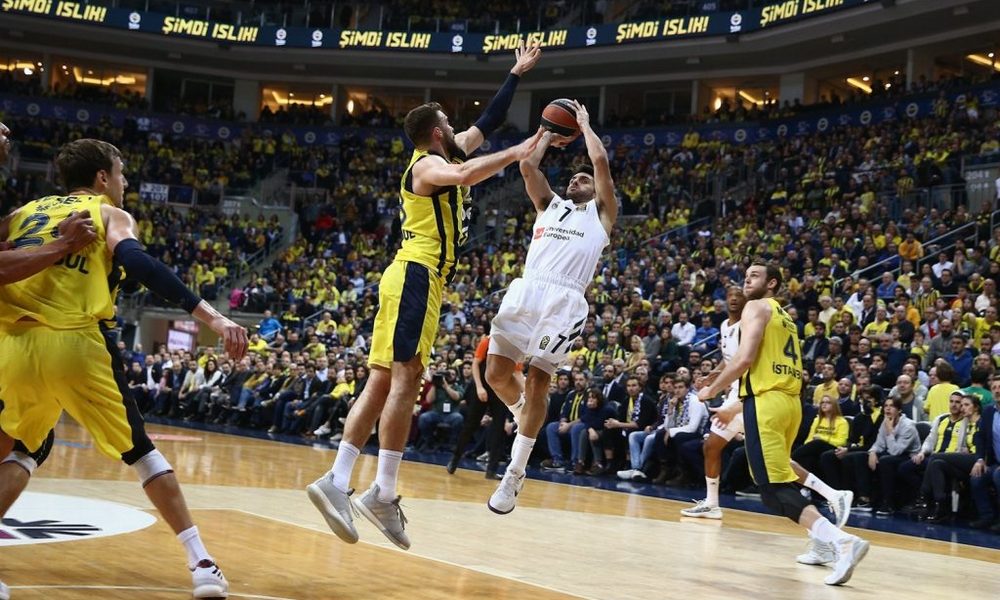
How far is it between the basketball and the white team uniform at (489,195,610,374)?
0.70 m

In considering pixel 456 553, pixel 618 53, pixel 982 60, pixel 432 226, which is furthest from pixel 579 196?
pixel 618 53

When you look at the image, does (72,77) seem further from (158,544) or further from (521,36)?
(158,544)

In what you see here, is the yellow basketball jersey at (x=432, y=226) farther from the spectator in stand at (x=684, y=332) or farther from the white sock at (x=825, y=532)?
the spectator in stand at (x=684, y=332)

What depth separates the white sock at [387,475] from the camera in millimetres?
5248

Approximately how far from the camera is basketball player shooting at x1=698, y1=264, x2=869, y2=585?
617 centimetres

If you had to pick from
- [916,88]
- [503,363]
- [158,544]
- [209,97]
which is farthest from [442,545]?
[209,97]

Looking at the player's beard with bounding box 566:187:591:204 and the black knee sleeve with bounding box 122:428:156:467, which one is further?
the player's beard with bounding box 566:187:591:204

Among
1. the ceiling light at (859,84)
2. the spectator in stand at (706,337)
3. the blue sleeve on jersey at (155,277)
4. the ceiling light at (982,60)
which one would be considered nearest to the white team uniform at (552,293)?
the blue sleeve on jersey at (155,277)

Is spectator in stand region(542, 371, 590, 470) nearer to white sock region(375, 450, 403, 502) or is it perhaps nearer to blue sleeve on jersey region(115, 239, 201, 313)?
white sock region(375, 450, 403, 502)

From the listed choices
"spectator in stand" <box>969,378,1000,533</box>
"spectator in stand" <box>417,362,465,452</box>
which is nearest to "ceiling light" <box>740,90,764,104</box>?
"spectator in stand" <box>417,362,465,452</box>

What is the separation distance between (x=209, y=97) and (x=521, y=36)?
12475mm

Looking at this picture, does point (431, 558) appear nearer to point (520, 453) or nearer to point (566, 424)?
point (520, 453)

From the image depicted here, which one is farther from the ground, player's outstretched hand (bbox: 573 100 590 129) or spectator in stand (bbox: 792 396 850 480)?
player's outstretched hand (bbox: 573 100 590 129)

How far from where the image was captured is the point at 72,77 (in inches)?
1443
